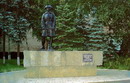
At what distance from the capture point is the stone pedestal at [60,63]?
9.22 metres

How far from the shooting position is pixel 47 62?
9.30m

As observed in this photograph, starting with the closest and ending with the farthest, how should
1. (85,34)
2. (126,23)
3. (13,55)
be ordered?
1. (126,23)
2. (85,34)
3. (13,55)

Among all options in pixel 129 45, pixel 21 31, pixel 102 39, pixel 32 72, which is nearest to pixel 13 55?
pixel 21 31

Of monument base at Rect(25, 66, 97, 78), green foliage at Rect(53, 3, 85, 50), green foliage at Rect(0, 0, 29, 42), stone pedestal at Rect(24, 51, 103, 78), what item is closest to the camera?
stone pedestal at Rect(24, 51, 103, 78)

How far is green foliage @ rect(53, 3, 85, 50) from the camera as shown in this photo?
60.7ft

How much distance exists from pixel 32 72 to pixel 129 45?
1242cm

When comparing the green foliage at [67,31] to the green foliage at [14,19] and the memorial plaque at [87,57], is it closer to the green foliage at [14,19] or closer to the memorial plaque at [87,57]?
the green foliage at [14,19]

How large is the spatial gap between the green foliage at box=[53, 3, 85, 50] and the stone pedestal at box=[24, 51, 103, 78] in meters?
8.40

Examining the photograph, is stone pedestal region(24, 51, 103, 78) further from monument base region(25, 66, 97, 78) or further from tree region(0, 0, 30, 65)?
tree region(0, 0, 30, 65)

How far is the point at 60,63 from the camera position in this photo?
30.9 feet

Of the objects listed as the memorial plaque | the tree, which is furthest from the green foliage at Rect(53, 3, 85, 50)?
the memorial plaque

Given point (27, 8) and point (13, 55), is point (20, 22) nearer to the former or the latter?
point (27, 8)

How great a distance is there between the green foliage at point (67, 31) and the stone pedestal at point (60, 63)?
8.40 m

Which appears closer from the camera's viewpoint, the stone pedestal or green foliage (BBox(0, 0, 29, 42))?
the stone pedestal
